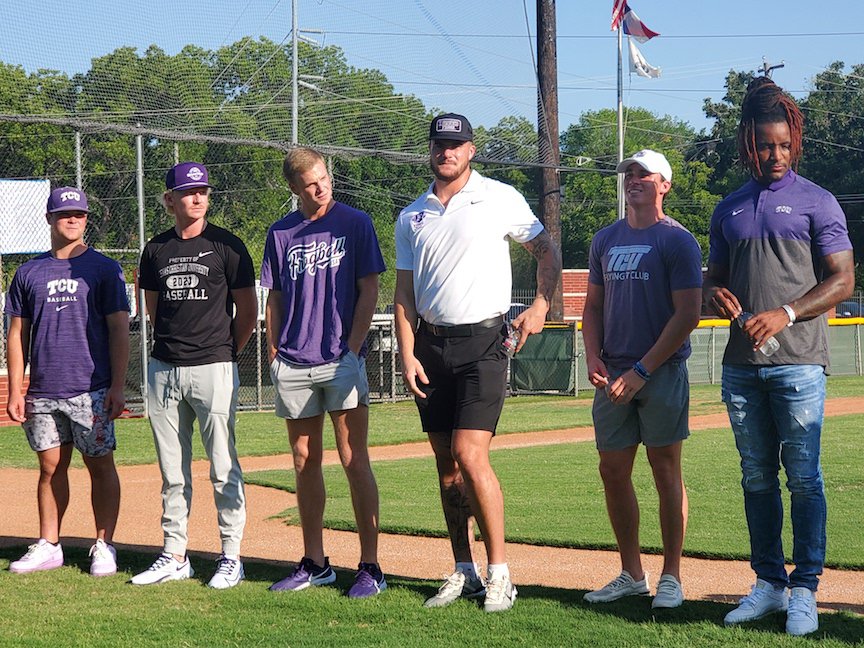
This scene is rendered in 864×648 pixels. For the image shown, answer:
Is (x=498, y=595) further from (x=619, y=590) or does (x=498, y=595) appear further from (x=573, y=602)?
(x=619, y=590)

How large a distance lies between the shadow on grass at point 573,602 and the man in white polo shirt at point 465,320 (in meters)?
0.30

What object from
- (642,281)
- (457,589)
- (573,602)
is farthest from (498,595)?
(642,281)

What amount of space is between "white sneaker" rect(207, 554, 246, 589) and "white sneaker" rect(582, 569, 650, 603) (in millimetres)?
1802

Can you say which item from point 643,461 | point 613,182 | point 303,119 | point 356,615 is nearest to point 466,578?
point 356,615

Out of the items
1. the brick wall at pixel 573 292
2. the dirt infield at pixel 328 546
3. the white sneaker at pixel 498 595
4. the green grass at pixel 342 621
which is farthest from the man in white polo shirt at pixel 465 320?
the brick wall at pixel 573 292

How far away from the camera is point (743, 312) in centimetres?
469

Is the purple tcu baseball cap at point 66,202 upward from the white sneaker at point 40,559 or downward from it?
upward

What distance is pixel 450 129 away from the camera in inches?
204

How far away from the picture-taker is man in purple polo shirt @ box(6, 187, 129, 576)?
247 inches

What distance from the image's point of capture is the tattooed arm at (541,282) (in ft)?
16.6

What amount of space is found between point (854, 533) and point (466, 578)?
3298 mm

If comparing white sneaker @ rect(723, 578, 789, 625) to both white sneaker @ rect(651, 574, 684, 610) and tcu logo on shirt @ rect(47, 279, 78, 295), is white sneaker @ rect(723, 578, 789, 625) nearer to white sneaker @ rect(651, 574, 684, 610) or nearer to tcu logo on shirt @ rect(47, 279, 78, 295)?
white sneaker @ rect(651, 574, 684, 610)

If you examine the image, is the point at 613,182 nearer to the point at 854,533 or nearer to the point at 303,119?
the point at 303,119

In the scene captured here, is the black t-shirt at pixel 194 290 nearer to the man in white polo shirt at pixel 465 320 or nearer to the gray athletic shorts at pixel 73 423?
the gray athletic shorts at pixel 73 423
